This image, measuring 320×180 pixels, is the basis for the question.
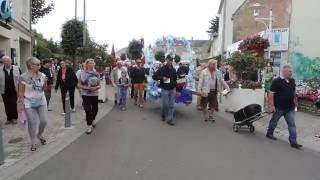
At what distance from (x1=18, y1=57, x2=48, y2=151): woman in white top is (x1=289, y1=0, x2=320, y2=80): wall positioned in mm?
21691

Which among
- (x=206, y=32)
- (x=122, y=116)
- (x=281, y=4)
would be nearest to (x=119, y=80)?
(x=122, y=116)

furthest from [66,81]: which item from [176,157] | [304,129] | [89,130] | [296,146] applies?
[296,146]

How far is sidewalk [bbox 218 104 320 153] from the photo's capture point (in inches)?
439

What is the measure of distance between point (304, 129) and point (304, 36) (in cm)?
2086

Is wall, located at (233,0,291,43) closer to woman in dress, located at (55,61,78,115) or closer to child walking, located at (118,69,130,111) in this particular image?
child walking, located at (118,69,130,111)

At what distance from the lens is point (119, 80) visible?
58.3ft

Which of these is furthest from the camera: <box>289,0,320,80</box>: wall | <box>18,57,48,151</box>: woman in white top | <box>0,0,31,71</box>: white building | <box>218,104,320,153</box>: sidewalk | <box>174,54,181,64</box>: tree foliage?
<box>289,0,320,80</box>: wall

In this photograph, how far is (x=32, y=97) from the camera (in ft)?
29.5

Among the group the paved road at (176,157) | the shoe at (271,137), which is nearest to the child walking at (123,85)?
the paved road at (176,157)

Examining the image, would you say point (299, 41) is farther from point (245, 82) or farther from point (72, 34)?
point (72, 34)

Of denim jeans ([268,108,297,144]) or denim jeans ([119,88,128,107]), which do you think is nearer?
denim jeans ([268,108,297,144])

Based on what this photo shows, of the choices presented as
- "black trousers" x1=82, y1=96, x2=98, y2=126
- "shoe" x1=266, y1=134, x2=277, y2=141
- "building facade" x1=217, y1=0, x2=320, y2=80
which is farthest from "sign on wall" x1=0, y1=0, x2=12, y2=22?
"building facade" x1=217, y1=0, x2=320, y2=80

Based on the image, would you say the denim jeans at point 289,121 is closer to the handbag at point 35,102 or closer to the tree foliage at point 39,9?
the handbag at point 35,102

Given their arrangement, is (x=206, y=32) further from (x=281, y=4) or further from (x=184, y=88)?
(x=184, y=88)
